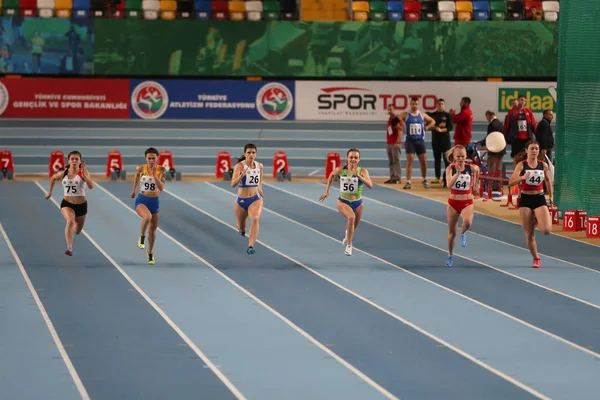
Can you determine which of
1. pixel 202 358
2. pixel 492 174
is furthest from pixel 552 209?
pixel 202 358

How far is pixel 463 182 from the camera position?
625 inches

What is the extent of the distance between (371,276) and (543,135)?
31.7 ft

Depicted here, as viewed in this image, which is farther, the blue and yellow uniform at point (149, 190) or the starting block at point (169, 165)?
the starting block at point (169, 165)

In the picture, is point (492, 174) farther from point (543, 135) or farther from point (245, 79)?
point (245, 79)

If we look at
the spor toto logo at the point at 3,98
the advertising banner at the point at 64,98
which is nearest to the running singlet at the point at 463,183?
the advertising banner at the point at 64,98

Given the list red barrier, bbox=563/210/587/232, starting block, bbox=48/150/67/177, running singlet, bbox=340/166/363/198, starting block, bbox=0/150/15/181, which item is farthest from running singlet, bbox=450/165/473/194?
starting block, bbox=0/150/15/181

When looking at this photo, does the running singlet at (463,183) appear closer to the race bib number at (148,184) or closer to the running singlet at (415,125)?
the race bib number at (148,184)

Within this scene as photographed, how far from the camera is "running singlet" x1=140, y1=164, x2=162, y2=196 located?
15633 millimetres

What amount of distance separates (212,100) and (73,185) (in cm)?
1864

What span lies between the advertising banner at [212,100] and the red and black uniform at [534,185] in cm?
1915

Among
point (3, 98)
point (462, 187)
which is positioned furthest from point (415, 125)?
point (3, 98)

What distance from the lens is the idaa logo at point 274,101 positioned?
34.3 meters

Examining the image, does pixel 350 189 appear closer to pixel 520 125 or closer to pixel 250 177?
pixel 250 177

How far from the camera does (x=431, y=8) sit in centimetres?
3559
